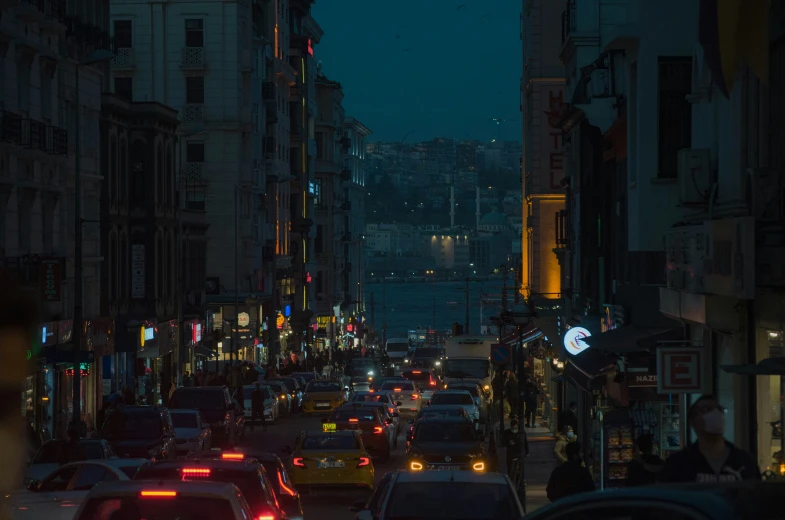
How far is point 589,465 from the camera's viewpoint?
32.3 m

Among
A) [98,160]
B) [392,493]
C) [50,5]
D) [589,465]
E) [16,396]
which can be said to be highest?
[50,5]

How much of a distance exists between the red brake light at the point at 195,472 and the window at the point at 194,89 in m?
63.1

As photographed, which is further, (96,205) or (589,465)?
Result: (96,205)

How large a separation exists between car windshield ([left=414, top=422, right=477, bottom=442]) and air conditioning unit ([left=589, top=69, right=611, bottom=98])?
356 inches

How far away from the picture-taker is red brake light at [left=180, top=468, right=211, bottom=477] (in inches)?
627

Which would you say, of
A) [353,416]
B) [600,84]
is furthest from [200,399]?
[600,84]

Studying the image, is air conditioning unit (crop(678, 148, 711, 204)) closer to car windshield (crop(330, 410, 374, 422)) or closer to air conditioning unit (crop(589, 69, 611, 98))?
air conditioning unit (crop(589, 69, 611, 98))

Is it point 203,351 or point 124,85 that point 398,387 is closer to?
point 203,351

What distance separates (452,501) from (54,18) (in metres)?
30.1

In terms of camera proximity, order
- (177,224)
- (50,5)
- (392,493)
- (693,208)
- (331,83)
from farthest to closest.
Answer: (331,83) → (177,224) → (50,5) → (693,208) → (392,493)

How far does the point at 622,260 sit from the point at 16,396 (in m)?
28.9

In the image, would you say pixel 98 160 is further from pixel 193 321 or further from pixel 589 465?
pixel 589 465

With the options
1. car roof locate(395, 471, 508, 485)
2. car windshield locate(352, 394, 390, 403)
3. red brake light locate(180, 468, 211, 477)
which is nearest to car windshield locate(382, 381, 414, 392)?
car windshield locate(352, 394, 390, 403)

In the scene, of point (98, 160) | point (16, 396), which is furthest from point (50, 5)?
point (16, 396)
